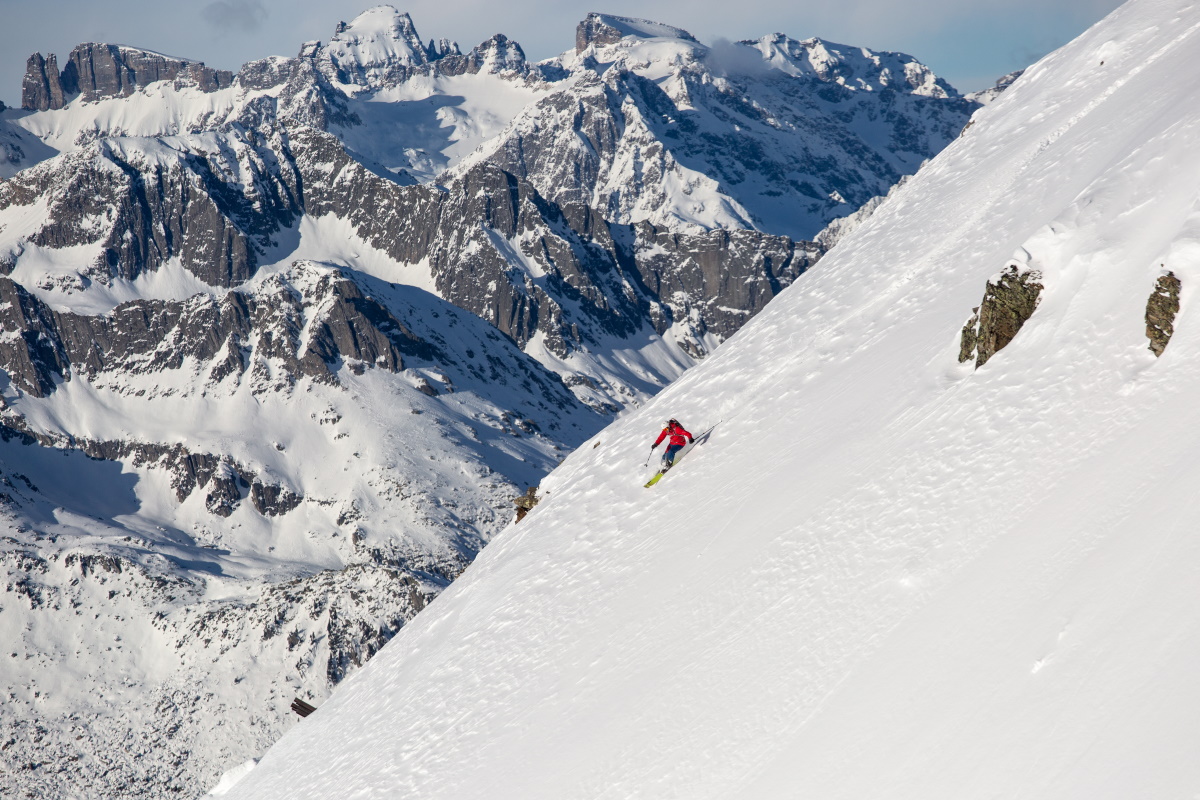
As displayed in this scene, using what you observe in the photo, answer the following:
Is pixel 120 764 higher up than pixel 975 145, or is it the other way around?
pixel 120 764

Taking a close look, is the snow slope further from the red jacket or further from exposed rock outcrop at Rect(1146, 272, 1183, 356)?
the red jacket

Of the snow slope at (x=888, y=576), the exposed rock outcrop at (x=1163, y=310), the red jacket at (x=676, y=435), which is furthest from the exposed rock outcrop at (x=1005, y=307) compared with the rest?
the red jacket at (x=676, y=435)

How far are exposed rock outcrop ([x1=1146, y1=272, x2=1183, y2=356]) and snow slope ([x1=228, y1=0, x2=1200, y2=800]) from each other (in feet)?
0.69

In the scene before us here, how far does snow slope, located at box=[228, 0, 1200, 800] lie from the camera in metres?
13.2

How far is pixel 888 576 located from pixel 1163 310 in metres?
6.13

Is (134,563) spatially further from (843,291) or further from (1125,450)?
(1125,450)

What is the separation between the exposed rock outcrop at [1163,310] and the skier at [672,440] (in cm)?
1134

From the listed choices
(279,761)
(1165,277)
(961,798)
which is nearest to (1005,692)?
(961,798)

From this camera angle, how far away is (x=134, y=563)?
161 m

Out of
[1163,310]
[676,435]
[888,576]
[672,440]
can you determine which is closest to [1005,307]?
[1163,310]

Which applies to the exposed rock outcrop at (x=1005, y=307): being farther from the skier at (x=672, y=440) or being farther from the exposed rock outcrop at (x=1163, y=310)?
the skier at (x=672, y=440)

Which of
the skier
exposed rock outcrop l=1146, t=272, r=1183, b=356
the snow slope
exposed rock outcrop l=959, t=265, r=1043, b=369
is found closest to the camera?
the snow slope

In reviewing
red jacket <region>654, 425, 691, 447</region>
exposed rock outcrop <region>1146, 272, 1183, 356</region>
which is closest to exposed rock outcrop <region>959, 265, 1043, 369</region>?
exposed rock outcrop <region>1146, 272, 1183, 356</region>

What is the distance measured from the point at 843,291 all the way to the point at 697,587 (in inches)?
567
